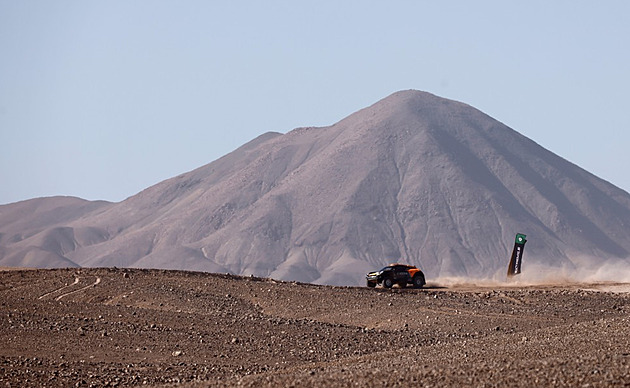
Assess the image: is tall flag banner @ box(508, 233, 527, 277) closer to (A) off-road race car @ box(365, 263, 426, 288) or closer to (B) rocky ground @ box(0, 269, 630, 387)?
(A) off-road race car @ box(365, 263, 426, 288)

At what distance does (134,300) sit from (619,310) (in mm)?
16836

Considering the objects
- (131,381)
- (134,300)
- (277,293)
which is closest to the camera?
(131,381)

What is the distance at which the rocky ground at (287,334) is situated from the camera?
19109mm

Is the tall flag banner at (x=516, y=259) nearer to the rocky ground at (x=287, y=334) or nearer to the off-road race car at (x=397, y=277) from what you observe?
the off-road race car at (x=397, y=277)

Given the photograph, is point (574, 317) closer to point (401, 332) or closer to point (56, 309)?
point (401, 332)

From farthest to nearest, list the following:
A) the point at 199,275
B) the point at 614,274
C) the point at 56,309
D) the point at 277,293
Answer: the point at 614,274
the point at 199,275
the point at 277,293
the point at 56,309

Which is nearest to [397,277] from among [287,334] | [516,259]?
[516,259]

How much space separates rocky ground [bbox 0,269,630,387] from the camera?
19109 millimetres

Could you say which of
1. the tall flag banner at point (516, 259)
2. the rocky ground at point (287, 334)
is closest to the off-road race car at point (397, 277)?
the rocky ground at point (287, 334)

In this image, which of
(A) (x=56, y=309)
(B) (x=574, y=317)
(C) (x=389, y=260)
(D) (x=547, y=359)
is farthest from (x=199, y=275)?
(C) (x=389, y=260)

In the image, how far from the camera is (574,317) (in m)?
36.4

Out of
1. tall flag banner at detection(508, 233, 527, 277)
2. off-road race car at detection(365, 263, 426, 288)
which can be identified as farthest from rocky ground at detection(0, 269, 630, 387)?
tall flag banner at detection(508, 233, 527, 277)

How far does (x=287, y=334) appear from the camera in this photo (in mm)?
30062

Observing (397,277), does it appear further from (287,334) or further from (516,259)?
(287,334)
